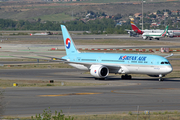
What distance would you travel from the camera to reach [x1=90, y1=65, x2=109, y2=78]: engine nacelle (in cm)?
5275

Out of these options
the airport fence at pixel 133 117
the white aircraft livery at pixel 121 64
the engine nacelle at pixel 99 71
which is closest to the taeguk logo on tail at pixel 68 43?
the white aircraft livery at pixel 121 64

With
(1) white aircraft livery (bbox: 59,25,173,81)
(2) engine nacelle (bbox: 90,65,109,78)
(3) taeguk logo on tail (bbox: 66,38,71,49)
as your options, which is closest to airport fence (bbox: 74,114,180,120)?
(1) white aircraft livery (bbox: 59,25,173,81)

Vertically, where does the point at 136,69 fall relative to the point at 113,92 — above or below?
above

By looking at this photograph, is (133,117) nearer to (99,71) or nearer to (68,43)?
(99,71)

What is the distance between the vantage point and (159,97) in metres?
37.6

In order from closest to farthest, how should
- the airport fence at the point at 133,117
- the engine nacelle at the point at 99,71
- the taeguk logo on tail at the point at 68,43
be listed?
the airport fence at the point at 133,117 < the engine nacelle at the point at 99,71 < the taeguk logo on tail at the point at 68,43

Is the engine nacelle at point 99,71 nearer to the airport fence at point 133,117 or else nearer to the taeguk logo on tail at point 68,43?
the taeguk logo on tail at point 68,43

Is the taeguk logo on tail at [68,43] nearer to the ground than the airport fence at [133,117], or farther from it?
farther from it

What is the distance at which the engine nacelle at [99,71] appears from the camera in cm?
5275

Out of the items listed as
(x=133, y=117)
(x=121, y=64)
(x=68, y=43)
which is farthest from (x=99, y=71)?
(x=133, y=117)

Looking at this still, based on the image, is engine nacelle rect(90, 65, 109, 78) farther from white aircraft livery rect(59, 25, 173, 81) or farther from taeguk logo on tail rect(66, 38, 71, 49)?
taeguk logo on tail rect(66, 38, 71, 49)

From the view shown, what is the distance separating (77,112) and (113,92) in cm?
1224

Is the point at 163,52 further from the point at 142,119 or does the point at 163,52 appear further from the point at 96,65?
the point at 142,119

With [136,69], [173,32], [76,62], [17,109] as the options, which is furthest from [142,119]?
[173,32]
